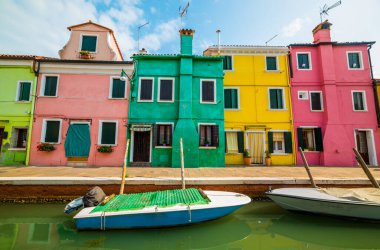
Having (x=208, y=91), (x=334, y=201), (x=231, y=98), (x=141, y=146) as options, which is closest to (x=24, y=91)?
(x=141, y=146)

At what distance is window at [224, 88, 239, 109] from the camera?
14574 mm

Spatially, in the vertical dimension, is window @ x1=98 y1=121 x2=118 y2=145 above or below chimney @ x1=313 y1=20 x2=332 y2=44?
below

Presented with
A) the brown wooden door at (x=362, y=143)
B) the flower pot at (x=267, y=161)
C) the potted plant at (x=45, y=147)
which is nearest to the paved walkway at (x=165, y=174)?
the potted plant at (x=45, y=147)

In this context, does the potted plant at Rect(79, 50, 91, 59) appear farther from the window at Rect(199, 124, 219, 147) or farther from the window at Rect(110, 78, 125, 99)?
the window at Rect(199, 124, 219, 147)

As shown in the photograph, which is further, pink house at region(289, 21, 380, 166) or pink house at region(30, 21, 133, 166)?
pink house at region(289, 21, 380, 166)

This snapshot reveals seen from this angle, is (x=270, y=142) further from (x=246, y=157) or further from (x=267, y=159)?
(x=246, y=157)

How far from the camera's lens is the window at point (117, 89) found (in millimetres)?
12922

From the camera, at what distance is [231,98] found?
48.0 ft

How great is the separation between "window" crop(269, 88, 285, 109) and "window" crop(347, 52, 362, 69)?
18.1 feet

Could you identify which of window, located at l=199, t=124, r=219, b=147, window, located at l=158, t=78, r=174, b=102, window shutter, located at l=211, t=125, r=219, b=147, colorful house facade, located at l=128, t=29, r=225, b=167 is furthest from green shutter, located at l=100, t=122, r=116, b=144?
window shutter, located at l=211, t=125, r=219, b=147

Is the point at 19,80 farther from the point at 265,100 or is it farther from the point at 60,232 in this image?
the point at 265,100

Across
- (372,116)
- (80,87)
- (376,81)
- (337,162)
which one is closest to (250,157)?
(337,162)

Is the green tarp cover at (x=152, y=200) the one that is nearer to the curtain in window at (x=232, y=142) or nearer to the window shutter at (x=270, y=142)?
the curtain in window at (x=232, y=142)

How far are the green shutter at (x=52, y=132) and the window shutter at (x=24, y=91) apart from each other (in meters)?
2.16
